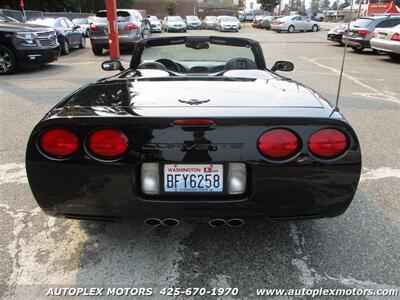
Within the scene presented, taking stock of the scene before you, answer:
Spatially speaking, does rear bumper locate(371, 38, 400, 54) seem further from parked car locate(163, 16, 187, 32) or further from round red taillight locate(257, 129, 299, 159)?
parked car locate(163, 16, 187, 32)

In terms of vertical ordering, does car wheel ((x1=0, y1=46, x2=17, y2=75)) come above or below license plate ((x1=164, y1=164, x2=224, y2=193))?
below

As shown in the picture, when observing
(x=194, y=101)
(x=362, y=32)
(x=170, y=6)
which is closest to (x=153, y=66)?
(x=194, y=101)

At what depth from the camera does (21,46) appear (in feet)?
32.9

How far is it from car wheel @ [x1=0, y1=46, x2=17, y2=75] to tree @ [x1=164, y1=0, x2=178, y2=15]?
75.0 m

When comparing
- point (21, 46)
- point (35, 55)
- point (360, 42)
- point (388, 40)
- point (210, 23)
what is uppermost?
point (21, 46)

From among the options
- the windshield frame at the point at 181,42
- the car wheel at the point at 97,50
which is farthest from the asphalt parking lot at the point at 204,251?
the car wheel at the point at 97,50

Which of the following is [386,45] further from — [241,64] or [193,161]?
[193,161]

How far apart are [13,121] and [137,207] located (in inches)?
173

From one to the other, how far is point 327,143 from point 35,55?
9702 millimetres

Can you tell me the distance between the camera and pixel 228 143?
2227 mm

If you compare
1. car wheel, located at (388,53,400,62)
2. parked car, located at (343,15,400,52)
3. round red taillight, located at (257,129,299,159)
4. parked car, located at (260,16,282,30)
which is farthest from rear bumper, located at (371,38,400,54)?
parked car, located at (260,16,282,30)

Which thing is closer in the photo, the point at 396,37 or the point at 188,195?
the point at 188,195

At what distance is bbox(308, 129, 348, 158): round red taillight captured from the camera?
7.57 ft

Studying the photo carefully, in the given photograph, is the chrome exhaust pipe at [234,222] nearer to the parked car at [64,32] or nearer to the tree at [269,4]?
the parked car at [64,32]
